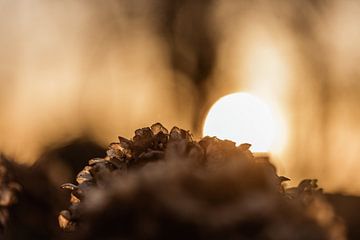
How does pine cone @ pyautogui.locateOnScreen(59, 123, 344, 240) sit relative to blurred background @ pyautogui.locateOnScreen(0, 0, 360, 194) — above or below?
below

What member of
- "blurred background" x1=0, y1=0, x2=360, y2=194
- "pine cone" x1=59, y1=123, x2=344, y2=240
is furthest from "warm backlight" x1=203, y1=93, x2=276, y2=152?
"pine cone" x1=59, y1=123, x2=344, y2=240

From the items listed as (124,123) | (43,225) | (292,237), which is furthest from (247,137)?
(292,237)

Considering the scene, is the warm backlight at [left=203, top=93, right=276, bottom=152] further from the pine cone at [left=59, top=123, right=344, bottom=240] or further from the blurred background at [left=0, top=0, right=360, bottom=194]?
the pine cone at [left=59, top=123, right=344, bottom=240]

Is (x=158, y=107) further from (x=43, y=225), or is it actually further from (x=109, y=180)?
(x=109, y=180)

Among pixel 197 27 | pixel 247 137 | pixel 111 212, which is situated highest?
pixel 197 27

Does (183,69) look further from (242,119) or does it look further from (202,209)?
(202,209)

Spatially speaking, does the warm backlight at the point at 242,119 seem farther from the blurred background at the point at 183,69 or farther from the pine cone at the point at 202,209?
the pine cone at the point at 202,209
